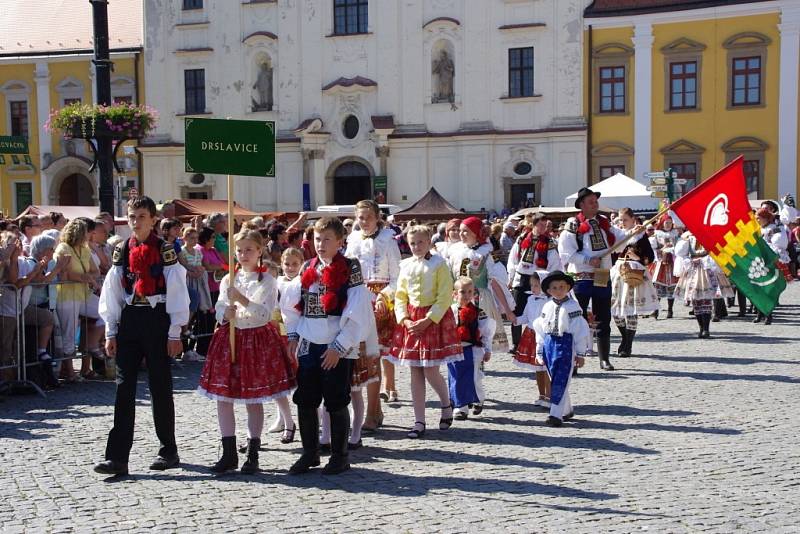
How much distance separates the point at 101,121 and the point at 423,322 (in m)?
9.87

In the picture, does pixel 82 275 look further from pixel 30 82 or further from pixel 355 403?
pixel 30 82

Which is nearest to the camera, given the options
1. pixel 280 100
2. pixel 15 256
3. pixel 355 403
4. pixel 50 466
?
pixel 50 466

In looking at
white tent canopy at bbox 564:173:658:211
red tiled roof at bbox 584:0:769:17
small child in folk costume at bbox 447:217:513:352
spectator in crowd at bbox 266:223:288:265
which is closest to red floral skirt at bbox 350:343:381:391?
small child in folk costume at bbox 447:217:513:352

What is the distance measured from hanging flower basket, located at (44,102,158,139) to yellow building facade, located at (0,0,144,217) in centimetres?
2648

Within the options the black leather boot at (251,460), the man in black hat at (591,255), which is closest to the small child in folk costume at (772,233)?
the man in black hat at (591,255)

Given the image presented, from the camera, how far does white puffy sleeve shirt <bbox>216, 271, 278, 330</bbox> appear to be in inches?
299

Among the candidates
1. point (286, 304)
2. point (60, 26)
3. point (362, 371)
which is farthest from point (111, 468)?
point (60, 26)

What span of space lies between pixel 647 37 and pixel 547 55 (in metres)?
3.57

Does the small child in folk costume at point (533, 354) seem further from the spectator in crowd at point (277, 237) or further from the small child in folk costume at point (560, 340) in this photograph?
the spectator in crowd at point (277, 237)

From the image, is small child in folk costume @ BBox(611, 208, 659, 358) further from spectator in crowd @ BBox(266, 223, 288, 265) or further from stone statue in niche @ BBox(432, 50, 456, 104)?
stone statue in niche @ BBox(432, 50, 456, 104)

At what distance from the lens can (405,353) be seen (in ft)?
29.5

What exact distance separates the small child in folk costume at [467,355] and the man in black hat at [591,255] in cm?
285

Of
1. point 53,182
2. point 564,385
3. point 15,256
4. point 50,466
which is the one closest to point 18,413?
point 15,256

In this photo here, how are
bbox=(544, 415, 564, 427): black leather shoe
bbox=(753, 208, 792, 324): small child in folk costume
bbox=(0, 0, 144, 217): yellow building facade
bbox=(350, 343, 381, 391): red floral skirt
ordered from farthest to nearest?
1. bbox=(0, 0, 144, 217): yellow building facade
2. bbox=(753, 208, 792, 324): small child in folk costume
3. bbox=(544, 415, 564, 427): black leather shoe
4. bbox=(350, 343, 381, 391): red floral skirt
